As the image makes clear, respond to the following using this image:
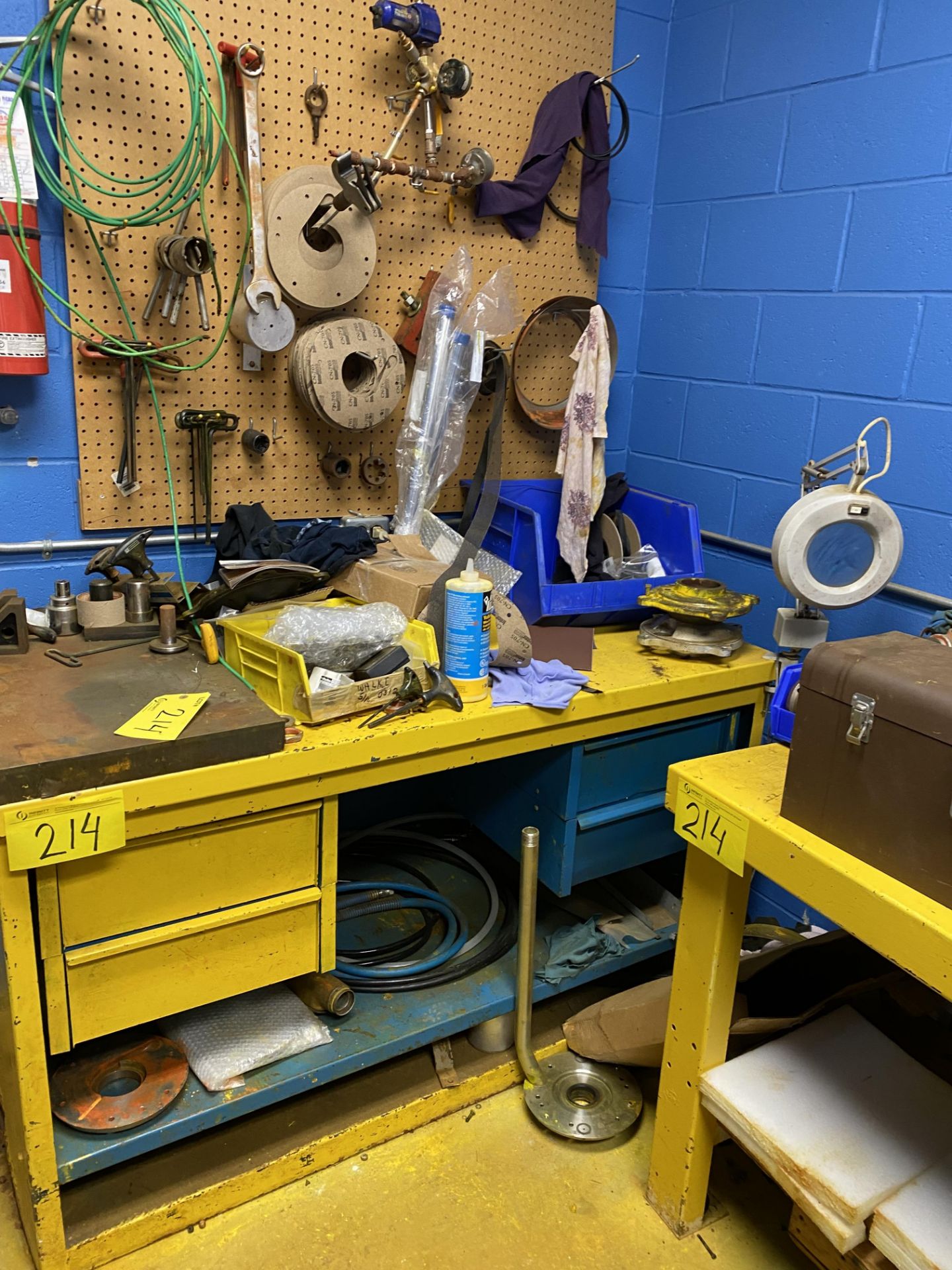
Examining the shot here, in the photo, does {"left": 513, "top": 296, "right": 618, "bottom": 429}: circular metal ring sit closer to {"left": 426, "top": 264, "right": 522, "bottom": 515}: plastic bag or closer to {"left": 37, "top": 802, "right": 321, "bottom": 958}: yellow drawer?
{"left": 426, "top": 264, "right": 522, "bottom": 515}: plastic bag

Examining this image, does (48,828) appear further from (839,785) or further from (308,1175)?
(839,785)

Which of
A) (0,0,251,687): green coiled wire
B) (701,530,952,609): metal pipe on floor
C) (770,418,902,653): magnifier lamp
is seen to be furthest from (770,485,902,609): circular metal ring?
(0,0,251,687): green coiled wire

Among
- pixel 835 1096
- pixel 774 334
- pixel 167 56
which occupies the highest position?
pixel 167 56

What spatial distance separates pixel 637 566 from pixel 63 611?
1.14 meters

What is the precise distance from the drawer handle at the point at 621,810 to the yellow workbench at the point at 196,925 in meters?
0.17

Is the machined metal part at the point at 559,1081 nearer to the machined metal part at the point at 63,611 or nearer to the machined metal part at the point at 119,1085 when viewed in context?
the machined metal part at the point at 119,1085

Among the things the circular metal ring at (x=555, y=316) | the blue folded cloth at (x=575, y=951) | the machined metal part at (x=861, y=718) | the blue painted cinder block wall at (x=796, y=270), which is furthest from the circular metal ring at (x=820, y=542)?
the blue folded cloth at (x=575, y=951)

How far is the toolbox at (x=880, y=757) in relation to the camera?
1013 millimetres

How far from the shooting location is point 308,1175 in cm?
152

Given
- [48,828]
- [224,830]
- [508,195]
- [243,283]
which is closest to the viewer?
[48,828]

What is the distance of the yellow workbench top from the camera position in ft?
3.96

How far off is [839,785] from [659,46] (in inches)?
73.6

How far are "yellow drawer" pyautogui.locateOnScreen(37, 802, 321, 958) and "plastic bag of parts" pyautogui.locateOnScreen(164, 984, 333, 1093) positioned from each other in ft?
1.02

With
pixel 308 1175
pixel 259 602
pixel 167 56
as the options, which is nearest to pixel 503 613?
pixel 259 602
